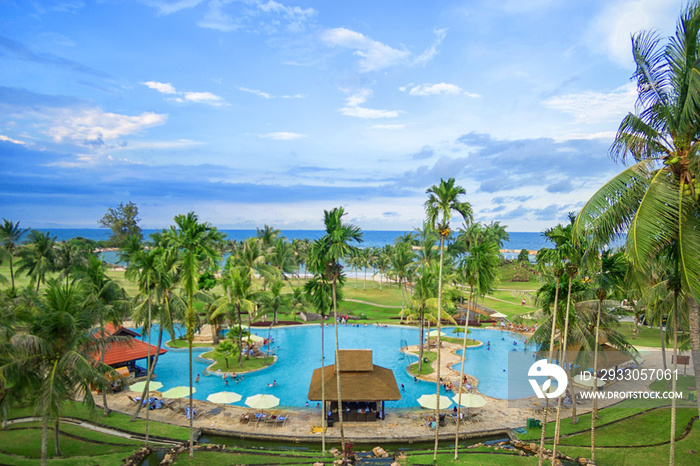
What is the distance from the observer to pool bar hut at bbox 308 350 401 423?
2662 centimetres

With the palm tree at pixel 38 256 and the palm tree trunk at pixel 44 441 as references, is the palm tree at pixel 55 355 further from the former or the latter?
the palm tree at pixel 38 256

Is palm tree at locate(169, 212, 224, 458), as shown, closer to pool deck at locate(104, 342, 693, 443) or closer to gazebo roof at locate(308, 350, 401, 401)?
pool deck at locate(104, 342, 693, 443)

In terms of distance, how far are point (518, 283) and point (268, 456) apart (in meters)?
92.4

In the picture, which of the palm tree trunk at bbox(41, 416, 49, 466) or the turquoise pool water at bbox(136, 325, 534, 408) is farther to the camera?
the turquoise pool water at bbox(136, 325, 534, 408)

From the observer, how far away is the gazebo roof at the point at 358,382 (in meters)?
26.6

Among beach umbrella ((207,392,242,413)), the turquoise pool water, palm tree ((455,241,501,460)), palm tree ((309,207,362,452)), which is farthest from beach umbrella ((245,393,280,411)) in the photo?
palm tree ((455,241,501,460))

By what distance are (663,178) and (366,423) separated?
78.2 ft

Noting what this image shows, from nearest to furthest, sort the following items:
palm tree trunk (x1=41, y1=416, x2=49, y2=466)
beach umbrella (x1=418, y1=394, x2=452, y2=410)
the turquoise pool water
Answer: palm tree trunk (x1=41, y1=416, x2=49, y2=466) < beach umbrella (x1=418, y1=394, x2=452, y2=410) < the turquoise pool water

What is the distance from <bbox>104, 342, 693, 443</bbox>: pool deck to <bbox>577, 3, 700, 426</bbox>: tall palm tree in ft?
60.0

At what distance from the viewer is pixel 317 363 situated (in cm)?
4225

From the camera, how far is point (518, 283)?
325 ft

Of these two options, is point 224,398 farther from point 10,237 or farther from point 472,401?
point 10,237

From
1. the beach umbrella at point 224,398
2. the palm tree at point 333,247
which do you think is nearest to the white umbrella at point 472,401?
the palm tree at point 333,247

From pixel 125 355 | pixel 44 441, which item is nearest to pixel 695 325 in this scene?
pixel 44 441
